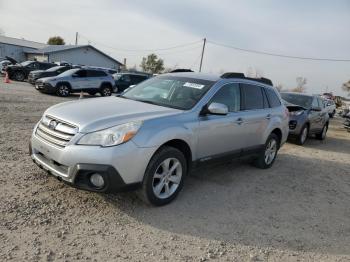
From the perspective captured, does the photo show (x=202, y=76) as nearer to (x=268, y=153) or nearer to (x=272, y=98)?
(x=272, y=98)

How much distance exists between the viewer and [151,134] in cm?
450

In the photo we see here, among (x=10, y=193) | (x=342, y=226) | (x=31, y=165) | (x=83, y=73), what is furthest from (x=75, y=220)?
(x=83, y=73)

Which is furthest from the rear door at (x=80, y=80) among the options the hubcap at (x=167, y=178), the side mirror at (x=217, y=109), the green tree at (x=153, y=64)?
the green tree at (x=153, y=64)

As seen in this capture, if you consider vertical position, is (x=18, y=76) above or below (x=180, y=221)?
below

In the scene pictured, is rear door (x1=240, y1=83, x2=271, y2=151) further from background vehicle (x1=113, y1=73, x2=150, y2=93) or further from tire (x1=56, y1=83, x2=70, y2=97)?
background vehicle (x1=113, y1=73, x2=150, y2=93)

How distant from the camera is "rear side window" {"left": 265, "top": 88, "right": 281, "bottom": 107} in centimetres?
752

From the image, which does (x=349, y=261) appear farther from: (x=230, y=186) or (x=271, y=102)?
(x=271, y=102)

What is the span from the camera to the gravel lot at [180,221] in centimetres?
376

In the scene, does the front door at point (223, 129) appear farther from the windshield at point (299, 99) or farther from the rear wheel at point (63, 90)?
the rear wheel at point (63, 90)

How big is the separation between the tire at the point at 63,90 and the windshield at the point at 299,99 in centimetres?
1170

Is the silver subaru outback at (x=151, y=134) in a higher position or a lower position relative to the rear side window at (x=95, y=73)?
higher

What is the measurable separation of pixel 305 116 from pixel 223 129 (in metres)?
6.94

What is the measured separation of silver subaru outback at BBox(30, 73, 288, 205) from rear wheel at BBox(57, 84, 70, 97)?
1435cm

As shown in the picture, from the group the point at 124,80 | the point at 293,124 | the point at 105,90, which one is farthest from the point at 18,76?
the point at 293,124
